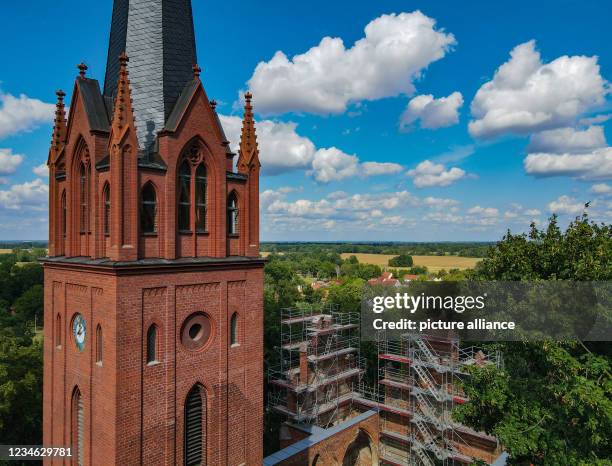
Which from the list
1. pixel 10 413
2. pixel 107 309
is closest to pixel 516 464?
pixel 107 309

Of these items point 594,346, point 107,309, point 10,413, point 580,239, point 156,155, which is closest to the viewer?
point 107,309

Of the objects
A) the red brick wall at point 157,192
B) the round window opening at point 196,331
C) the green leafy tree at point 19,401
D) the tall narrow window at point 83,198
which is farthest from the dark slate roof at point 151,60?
the green leafy tree at point 19,401

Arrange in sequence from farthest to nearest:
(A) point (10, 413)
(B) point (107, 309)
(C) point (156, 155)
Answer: (A) point (10, 413) < (C) point (156, 155) < (B) point (107, 309)

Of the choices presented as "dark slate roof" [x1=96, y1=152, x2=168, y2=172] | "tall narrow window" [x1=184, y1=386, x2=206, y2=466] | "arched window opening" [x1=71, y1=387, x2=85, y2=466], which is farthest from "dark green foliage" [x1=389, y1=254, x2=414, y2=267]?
"dark slate roof" [x1=96, y1=152, x2=168, y2=172]

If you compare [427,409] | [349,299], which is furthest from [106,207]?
[349,299]

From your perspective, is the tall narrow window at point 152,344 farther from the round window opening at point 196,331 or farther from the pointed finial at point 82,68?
the pointed finial at point 82,68

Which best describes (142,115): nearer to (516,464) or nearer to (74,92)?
(74,92)
